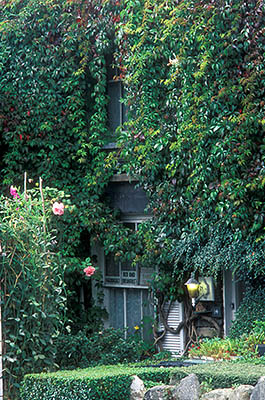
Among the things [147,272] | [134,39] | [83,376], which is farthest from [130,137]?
[83,376]

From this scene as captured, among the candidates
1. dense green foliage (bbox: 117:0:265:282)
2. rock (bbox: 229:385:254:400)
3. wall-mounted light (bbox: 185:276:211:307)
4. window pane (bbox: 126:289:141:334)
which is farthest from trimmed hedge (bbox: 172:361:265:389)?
window pane (bbox: 126:289:141:334)

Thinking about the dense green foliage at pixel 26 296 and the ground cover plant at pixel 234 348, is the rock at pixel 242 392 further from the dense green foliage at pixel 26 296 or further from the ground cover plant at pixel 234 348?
the dense green foliage at pixel 26 296

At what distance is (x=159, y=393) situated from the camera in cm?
681

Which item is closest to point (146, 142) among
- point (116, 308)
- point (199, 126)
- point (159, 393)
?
point (199, 126)

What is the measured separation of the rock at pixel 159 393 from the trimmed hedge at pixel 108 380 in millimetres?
203

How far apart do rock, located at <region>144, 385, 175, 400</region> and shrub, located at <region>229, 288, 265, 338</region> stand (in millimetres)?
2301

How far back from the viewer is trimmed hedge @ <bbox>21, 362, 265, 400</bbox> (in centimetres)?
667

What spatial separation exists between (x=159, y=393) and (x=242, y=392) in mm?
909

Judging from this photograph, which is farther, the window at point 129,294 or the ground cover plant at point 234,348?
the window at point 129,294

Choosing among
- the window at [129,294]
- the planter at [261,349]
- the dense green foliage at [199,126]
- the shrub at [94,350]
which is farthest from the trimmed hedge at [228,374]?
the window at [129,294]

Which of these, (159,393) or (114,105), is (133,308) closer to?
(114,105)

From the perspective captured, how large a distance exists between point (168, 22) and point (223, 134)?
1.80m

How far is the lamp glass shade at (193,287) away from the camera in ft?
31.6

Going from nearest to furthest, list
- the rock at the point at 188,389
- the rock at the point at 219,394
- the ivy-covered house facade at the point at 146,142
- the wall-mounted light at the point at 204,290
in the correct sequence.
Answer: the rock at the point at 219,394 → the rock at the point at 188,389 → the ivy-covered house facade at the point at 146,142 → the wall-mounted light at the point at 204,290
